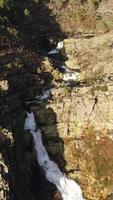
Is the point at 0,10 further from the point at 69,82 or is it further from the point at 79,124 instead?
the point at 79,124

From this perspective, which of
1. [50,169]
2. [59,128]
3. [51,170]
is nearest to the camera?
[51,170]

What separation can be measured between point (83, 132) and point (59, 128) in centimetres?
254

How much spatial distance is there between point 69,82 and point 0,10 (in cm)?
1871

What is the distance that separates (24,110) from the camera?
55438mm

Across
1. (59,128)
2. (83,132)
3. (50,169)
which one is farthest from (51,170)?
(83,132)

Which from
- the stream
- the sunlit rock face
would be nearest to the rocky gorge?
the sunlit rock face

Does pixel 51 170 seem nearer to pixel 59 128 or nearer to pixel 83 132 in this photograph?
pixel 59 128

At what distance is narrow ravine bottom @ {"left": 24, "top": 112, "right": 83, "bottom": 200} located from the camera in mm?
A: 51775

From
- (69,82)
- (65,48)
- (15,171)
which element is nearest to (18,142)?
(15,171)

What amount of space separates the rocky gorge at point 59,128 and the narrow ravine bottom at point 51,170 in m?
0.50

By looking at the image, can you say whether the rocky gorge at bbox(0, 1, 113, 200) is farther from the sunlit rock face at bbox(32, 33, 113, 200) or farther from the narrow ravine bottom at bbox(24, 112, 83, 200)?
the narrow ravine bottom at bbox(24, 112, 83, 200)

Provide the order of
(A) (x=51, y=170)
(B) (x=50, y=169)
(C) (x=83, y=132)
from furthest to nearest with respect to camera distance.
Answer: (C) (x=83, y=132)
(B) (x=50, y=169)
(A) (x=51, y=170)

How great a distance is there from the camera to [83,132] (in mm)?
55156

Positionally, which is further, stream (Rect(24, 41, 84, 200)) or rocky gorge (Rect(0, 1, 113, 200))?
stream (Rect(24, 41, 84, 200))
